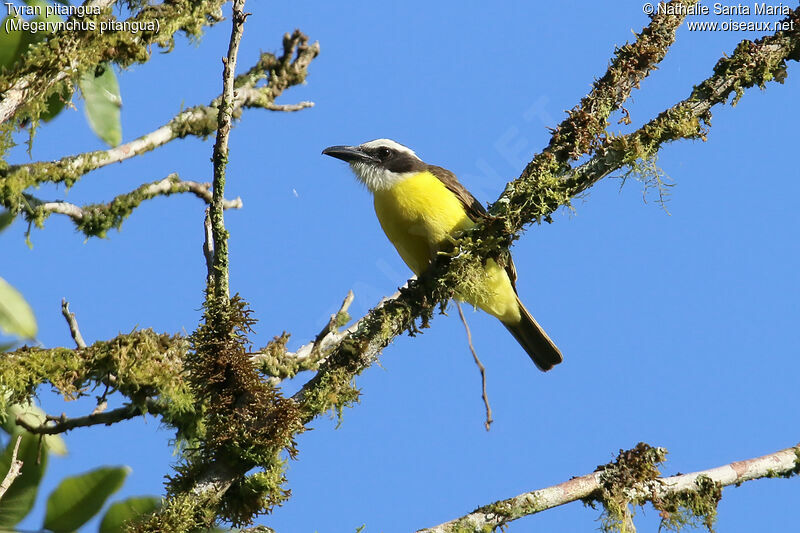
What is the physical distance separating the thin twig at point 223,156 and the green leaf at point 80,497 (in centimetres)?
72

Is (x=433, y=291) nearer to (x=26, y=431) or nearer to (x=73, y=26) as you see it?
(x=26, y=431)

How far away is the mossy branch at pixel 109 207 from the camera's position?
164 inches

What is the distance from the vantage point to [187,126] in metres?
5.13

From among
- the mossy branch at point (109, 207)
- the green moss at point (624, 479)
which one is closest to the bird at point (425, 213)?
the mossy branch at point (109, 207)

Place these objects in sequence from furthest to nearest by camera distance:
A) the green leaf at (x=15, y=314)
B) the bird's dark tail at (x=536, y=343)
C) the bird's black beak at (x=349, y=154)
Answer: the bird's dark tail at (x=536, y=343) < the bird's black beak at (x=349, y=154) < the green leaf at (x=15, y=314)

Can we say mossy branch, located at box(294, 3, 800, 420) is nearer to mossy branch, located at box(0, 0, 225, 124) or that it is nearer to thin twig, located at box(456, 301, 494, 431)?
thin twig, located at box(456, 301, 494, 431)

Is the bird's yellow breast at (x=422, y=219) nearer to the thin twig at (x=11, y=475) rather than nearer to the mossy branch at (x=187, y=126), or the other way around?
the mossy branch at (x=187, y=126)

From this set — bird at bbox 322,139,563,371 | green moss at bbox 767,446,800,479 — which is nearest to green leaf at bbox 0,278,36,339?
bird at bbox 322,139,563,371

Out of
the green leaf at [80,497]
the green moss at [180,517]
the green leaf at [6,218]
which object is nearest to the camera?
the green moss at [180,517]

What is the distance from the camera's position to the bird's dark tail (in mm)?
5430

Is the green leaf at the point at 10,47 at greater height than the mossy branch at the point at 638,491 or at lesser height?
greater

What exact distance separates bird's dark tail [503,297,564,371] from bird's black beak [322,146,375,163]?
57.5 inches

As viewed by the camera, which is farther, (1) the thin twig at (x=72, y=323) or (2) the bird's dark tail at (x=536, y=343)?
(2) the bird's dark tail at (x=536, y=343)

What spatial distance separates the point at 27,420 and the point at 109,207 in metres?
1.68
